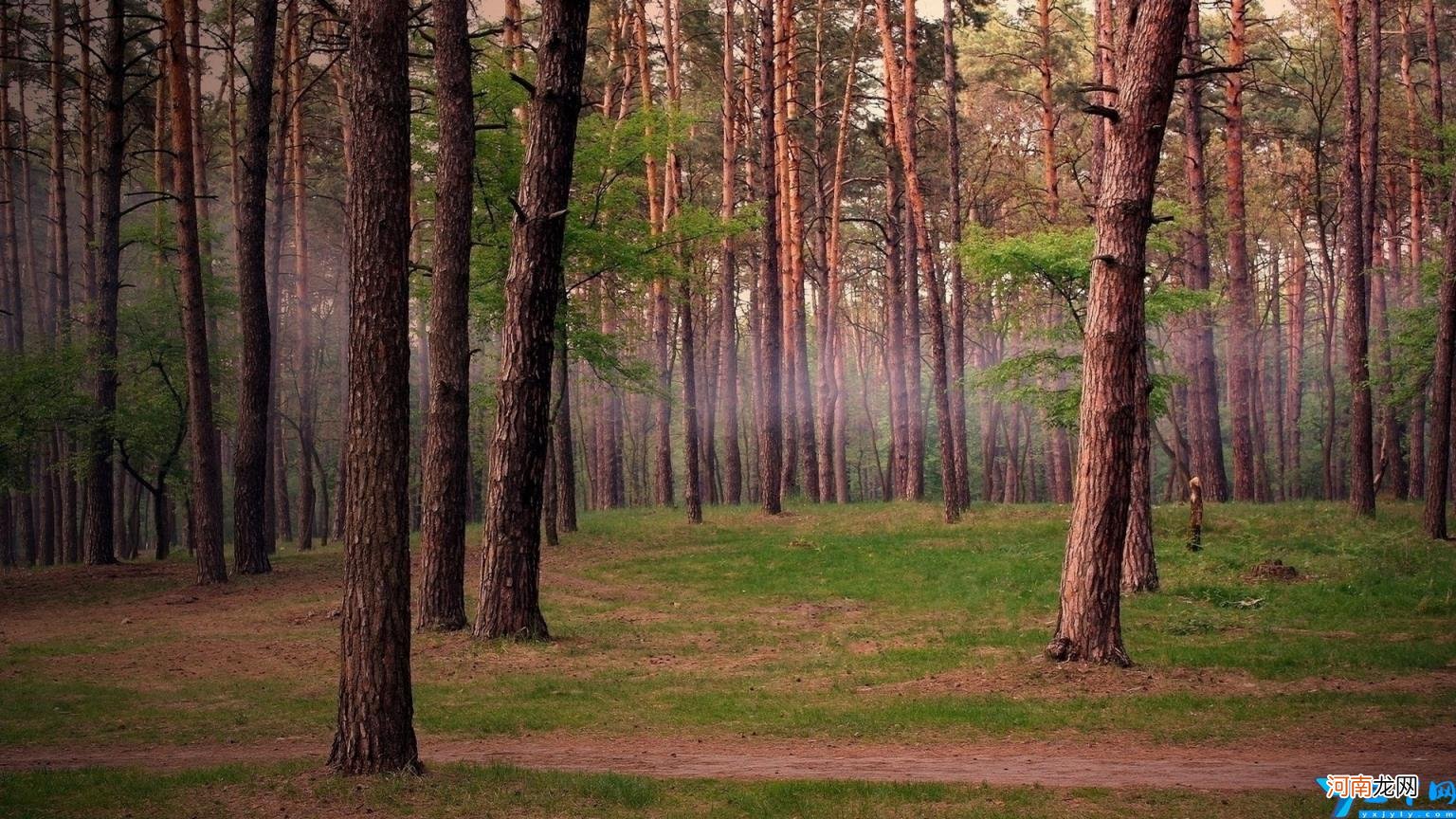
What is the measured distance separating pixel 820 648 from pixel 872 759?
499 cm

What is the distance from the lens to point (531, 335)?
13.1 m

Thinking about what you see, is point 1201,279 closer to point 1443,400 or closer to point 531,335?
point 1443,400

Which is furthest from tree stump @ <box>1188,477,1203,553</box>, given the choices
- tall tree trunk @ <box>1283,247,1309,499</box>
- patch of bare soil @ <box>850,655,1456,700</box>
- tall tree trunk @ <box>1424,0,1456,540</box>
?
tall tree trunk @ <box>1283,247,1309,499</box>

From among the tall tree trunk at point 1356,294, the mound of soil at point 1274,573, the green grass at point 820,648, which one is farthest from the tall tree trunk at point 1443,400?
the mound of soil at point 1274,573

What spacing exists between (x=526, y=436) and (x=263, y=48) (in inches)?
471

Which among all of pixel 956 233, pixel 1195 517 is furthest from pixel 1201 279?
pixel 1195 517

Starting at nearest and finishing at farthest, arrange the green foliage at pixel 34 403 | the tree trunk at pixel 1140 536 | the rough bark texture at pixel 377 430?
the rough bark texture at pixel 377 430 < the tree trunk at pixel 1140 536 < the green foliage at pixel 34 403

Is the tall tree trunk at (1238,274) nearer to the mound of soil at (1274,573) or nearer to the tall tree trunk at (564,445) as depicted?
the mound of soil at (1274,573)

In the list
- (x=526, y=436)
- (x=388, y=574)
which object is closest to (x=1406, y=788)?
(x=388, y=574)

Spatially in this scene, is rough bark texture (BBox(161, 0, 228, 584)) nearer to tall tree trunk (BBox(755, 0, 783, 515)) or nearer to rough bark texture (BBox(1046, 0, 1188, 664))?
tall tree trunk (BBox(755, 0, 783, 515))

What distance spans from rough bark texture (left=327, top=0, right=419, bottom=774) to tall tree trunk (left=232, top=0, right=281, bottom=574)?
1394cm

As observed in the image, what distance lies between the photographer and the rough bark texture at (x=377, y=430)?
7.55 meters

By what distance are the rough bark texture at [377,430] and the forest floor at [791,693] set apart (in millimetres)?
409

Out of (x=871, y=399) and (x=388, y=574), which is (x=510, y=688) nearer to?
(x=388, y=574)
